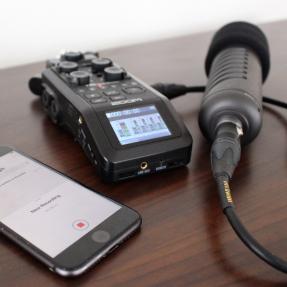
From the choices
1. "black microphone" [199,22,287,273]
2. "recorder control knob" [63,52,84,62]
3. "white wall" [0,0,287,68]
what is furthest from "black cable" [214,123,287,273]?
"white wall" [0,0,287,68]

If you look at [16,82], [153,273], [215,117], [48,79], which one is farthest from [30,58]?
[153,273]

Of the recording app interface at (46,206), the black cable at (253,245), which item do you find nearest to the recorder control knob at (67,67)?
the recording app interface at (46,206)

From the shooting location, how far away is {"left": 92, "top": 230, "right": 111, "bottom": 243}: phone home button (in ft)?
1.19

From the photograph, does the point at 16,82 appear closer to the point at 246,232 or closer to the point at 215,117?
the point at 215,117

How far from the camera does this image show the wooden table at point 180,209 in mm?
345

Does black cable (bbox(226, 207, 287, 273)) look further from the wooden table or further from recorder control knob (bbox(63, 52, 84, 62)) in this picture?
recorder control knob (bbox(63, 52, 84, 62))

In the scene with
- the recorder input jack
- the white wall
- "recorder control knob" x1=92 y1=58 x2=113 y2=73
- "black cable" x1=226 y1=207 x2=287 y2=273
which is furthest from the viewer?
the white wall

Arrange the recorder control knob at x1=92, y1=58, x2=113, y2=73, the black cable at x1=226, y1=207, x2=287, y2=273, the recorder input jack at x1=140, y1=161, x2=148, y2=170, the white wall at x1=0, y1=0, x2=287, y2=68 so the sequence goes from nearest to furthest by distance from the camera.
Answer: the black cable at x1=226, y1=207, x2=287, y2=273, the recorder input jack at x1=140, y1=161, x2=148, y2=170, the recorder control knob at x1=92, y1=58, x2=113, y2=73, the white wall at x1=0, y1=0, x2=287, y2=68

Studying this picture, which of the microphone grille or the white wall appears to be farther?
the white wall

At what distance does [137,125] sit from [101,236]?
14 centimetres

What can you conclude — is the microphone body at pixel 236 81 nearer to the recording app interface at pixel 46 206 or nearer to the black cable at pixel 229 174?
the black cable at pixel 229 174

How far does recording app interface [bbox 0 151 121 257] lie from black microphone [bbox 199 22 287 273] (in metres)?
0.10

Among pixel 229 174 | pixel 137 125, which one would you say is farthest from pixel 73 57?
pixel 229 174

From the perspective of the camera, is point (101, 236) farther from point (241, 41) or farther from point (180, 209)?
point (241, 41)
